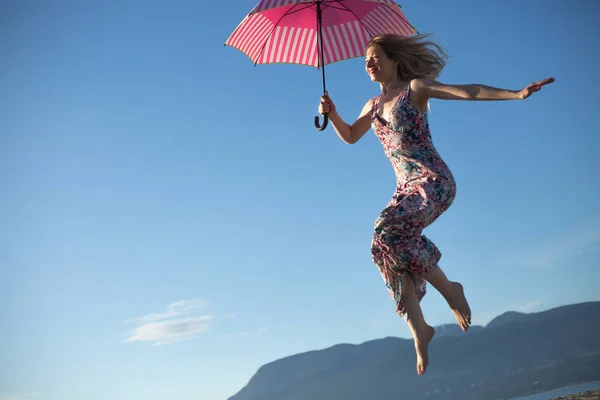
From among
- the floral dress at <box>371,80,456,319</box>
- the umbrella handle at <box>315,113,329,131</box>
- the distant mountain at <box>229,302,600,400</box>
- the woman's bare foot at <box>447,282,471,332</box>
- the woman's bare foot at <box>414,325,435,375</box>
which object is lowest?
the woman's bare foot at <box>414,325,435,375</box>

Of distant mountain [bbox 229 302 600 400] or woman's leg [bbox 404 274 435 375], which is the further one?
distant mountain [bbox 229 302 600 400]

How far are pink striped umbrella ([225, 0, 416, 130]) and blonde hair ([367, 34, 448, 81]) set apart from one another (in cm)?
83

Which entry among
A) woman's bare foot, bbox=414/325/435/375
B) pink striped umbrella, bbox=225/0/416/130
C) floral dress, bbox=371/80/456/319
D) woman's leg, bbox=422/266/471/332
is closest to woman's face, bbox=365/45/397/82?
floral dress, bbox=371/80/456/319

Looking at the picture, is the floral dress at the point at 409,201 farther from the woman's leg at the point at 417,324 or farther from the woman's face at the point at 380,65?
the woman's face at the point at 380,65

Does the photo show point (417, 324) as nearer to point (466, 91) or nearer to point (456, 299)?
point (456, 299)

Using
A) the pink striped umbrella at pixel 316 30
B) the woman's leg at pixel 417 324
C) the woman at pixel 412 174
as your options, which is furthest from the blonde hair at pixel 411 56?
the woman's leg at pixel 417 324

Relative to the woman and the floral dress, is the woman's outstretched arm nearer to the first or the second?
the woman

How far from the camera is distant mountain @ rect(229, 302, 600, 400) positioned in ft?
371

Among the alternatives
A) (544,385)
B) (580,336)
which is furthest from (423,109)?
(580,336)

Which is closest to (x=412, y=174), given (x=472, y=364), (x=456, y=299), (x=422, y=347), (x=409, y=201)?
(x=409, y=201)

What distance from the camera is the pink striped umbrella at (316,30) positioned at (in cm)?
615

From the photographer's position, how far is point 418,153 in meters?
4.85

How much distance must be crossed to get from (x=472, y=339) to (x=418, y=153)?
453 feet

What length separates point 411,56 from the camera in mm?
5121
